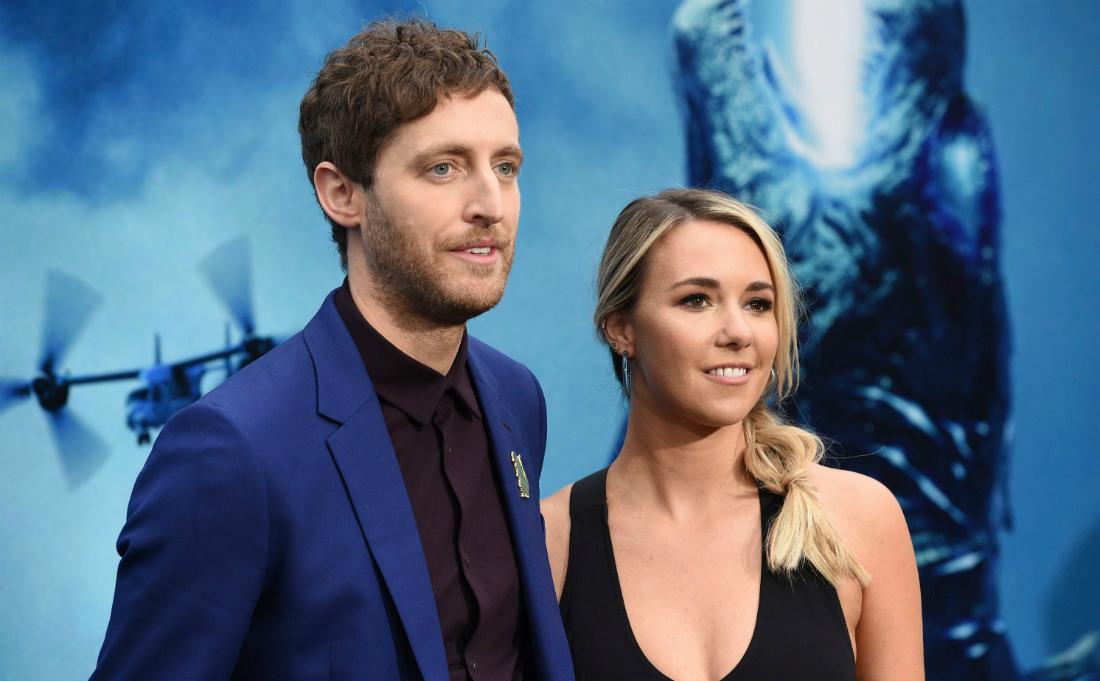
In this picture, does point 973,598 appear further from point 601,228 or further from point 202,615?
point 202,615


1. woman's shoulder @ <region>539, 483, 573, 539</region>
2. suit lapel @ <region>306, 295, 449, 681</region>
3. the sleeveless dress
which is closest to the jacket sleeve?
suit lapel @ <region>306, 295, 449, 681</region>

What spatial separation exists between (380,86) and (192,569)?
0.68 meters

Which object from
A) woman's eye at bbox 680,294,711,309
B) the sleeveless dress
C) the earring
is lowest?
the sleeveless dress

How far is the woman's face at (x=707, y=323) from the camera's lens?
2242 mm

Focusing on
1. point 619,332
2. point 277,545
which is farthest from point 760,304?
point 277,545

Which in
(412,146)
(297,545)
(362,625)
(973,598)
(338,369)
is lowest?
(973,598)

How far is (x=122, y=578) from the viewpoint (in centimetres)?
153

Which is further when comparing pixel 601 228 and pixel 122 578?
pixel 601 228

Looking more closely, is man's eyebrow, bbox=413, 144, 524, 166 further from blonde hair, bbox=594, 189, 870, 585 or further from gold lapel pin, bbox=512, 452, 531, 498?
blonde hair, bbox=594, 189, 870, 585

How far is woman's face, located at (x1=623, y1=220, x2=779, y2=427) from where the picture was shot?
2242 millimetres

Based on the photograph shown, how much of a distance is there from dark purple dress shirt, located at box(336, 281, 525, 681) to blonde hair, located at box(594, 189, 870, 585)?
605 millimetres

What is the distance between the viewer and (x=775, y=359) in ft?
7.89

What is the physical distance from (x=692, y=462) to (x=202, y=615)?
111 centimetres

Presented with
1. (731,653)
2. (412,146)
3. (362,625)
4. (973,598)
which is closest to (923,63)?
(973,598)
